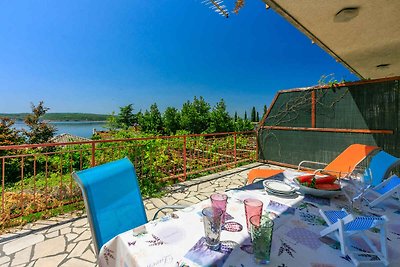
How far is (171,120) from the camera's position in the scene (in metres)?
15.7

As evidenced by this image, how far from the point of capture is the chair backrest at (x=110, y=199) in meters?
1.20

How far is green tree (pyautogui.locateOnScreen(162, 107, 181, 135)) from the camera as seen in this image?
1543cm

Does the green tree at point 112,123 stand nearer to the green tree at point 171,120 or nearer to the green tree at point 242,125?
the green tree at point 242,125

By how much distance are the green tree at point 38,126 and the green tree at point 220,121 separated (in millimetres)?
11000

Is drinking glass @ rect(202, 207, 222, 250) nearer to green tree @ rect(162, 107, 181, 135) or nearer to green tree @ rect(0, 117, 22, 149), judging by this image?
green tree @ rect(0, 117, 22, 149)

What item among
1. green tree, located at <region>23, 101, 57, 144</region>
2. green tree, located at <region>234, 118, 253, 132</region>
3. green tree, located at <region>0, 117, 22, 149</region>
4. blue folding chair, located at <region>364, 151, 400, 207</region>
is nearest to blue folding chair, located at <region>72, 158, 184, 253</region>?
blue folding chair, located at <region>364, 151, 400, 207</region>

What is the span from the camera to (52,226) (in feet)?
8.52

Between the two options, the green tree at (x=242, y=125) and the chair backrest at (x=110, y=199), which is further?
the green tree at (x=242, y=125)

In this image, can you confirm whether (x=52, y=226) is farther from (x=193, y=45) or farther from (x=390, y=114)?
(x=193, y=45)

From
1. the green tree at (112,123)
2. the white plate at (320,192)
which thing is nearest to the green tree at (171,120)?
the green tree at (112,123)

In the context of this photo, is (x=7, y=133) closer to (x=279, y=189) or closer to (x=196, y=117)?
(x=196, y=117)

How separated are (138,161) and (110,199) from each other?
9.55ft

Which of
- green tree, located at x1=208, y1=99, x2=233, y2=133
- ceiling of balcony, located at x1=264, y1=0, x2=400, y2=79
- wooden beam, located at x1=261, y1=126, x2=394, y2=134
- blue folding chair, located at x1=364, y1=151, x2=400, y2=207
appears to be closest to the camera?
blue folding chair, located at x1=364, y1=151, x2=400, y2=207

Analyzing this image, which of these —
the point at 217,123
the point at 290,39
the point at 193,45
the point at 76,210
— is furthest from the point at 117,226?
the point at 193,45
